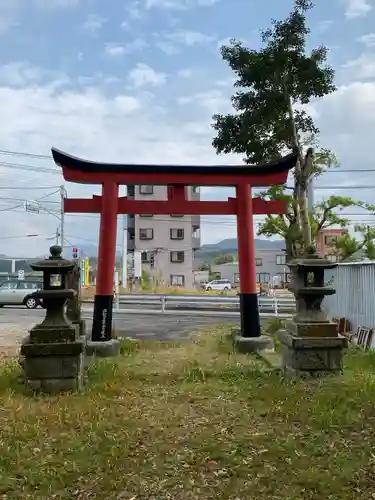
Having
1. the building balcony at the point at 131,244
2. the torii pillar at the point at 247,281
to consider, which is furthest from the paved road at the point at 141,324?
the building balcony at the point at 131,244

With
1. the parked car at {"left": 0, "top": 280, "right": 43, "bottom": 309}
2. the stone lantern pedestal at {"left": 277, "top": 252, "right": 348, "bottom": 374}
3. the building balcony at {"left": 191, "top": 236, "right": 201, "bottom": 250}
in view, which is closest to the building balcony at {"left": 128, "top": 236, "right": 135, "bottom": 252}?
the building balcony at {"left": 191, "top": 236, "right": 201, "bottom": 250}

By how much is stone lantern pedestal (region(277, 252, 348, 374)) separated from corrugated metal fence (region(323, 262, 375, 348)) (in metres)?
3.31

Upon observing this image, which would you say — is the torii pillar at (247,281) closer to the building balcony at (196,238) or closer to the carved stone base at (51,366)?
the carved stone base at (51,366)

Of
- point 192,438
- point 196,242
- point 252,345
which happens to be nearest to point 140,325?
point 252,345

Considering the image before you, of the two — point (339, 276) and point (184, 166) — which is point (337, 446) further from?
point (339, 276)

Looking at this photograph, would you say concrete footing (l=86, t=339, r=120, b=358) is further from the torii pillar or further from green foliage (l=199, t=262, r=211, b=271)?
green foliage (l=199, t=262, r=211, b=271)

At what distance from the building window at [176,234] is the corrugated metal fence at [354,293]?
32501 mm

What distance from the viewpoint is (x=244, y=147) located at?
12781 millimetres

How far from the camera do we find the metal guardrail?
750 inches

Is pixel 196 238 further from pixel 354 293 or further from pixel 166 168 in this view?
pixel 166 168

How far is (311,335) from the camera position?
6812 millimetres

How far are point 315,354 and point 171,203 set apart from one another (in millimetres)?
4372

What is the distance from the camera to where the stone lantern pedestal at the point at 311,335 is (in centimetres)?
671

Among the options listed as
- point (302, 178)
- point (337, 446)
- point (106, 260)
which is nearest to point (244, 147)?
point (302, 178)
